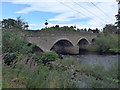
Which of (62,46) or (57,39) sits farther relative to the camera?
(62,46)

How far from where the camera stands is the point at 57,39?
23.3 meters

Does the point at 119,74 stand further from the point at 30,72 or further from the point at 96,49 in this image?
the point at 96,49

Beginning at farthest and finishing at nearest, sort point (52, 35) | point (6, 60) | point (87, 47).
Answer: point (87, 47) → point (52, 35) → point (6, 60)

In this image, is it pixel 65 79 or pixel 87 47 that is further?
pixel 87 47

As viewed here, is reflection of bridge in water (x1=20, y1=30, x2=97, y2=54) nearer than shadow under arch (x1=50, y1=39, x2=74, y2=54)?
Yes

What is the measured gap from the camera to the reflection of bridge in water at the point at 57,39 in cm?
1867

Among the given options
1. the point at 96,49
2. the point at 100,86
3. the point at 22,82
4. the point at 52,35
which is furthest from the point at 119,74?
the point at 96,49

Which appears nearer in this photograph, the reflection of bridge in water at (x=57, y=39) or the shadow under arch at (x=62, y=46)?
the reflection of bridge in water at (x=57, y=39)

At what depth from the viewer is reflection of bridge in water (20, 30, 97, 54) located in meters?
18.7

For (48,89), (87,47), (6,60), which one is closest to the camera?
(48,89)

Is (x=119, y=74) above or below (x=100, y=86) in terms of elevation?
above

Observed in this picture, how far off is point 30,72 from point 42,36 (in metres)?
14.4

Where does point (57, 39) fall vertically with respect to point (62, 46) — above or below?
above

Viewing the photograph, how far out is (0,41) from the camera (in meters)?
8.09
